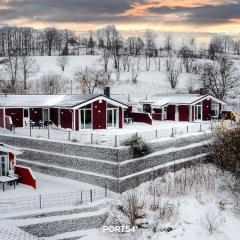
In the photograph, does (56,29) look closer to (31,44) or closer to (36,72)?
(31,44)

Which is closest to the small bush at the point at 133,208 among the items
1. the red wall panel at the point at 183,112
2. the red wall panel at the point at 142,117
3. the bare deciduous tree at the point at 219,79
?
the red wall panel at the point at 142,117

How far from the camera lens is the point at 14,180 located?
24.9 meters

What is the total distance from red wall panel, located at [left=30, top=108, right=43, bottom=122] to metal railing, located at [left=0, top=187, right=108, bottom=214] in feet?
42.3

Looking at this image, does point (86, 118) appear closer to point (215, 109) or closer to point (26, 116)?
point (26, 116)

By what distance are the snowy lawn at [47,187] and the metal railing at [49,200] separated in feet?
1.93

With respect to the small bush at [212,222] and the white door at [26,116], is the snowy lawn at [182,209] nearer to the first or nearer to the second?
the small bush at [212,222]

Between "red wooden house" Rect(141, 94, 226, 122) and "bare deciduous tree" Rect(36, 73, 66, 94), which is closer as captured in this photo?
"red wooden house" Rect(141, 94, 226, 122)

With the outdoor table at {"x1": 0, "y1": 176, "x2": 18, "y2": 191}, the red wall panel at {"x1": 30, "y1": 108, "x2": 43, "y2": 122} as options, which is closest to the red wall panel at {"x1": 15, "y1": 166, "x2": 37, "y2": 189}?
the outdoor table at {"x1": 0, "y1": 176, "x2": 18, "y2": 191}

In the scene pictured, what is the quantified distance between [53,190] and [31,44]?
113692 millimetres

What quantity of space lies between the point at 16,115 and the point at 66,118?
437 centimetres

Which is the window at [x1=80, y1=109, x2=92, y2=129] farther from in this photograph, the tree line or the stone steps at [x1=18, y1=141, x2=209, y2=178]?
the tree line

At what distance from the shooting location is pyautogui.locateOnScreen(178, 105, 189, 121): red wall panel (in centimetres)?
4281

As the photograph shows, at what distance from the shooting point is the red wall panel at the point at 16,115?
1388 inches

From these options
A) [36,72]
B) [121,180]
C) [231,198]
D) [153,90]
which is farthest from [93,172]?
[36,72]
